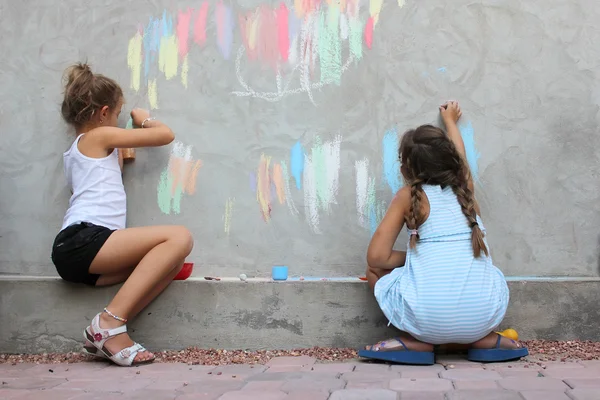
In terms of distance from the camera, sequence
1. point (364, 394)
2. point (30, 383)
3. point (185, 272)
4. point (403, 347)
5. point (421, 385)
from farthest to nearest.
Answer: point (185, 272) < point (403, 347) < point (30, 383) < point (421, 385) < point (364, 394)

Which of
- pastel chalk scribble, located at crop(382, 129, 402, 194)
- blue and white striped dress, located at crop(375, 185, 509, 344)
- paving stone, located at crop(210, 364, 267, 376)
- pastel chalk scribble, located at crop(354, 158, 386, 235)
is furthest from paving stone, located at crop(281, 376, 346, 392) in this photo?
pastel chalk scribble, located at crop(382, 129, 402, 194)

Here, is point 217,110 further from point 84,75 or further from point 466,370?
point 466,370

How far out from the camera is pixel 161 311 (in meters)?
3.30

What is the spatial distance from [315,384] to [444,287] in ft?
2.27

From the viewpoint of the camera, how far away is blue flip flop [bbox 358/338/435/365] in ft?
9.52

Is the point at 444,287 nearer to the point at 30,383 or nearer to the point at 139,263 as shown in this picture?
the point at 139,263

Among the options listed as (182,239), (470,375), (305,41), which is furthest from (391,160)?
(470,375)

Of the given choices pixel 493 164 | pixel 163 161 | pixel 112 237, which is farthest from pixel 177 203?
pixel 493 164

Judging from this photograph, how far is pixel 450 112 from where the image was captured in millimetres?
3449

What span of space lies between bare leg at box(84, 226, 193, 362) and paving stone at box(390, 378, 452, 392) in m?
1.14

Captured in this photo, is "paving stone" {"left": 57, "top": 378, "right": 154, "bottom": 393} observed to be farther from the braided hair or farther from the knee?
the braided hair

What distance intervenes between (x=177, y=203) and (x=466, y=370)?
1.62m

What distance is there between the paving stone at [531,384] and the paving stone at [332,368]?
621 mm

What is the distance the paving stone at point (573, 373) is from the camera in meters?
2.56
